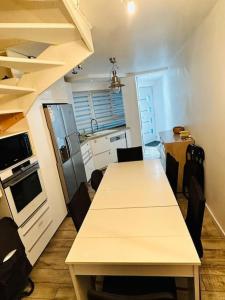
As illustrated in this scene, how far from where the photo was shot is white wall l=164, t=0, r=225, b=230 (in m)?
2.07

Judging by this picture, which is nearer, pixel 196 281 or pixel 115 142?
pixel 196 281

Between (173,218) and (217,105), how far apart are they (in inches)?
52.6

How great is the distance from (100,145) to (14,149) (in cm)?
300

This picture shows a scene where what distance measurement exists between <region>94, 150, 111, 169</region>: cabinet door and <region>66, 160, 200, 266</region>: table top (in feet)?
9.51

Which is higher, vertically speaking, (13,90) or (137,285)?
(13,90)

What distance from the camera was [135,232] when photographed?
1.48 meters

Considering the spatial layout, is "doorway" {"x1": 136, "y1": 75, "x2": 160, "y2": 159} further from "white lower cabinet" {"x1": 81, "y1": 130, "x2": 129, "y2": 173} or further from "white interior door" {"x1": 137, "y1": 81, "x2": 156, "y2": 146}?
"white lower cabinet" {"x1": 81, "y1": 130, "x2": 129, "y2": 173}

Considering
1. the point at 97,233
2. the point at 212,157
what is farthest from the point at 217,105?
the point at 97,233

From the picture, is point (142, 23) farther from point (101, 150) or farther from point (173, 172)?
point (101, 150)

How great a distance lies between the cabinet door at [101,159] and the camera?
5.17 m

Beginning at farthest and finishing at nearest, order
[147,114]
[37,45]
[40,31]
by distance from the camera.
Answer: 1. [147,114]
2. [37,45]
3. [40,31]

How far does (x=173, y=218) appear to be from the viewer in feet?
5.19

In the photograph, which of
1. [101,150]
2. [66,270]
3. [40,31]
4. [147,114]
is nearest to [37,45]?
[40,31]

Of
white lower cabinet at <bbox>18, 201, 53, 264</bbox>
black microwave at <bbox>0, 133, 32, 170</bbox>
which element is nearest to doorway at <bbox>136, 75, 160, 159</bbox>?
white lower cabinet at <bbox>18, 201, 53, 264</bbox>
